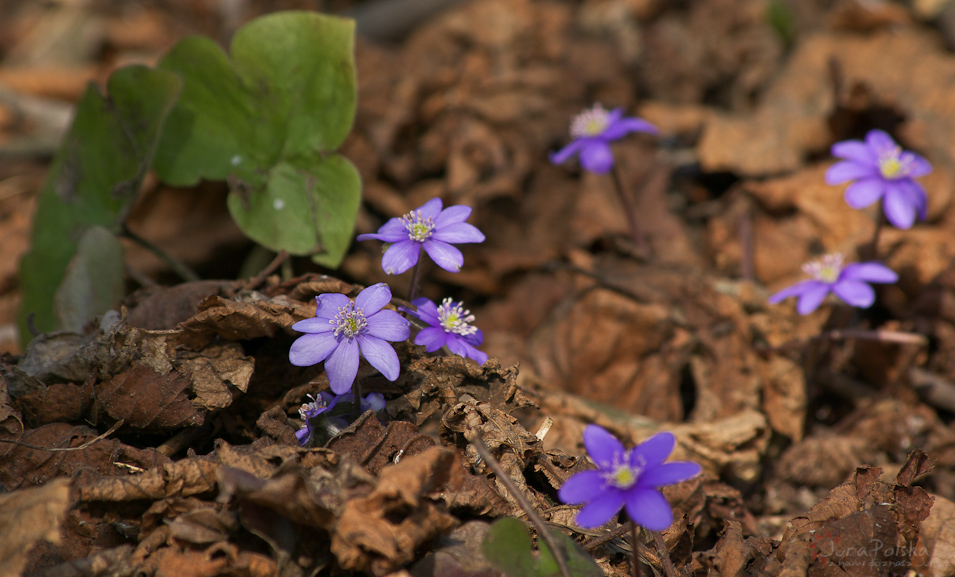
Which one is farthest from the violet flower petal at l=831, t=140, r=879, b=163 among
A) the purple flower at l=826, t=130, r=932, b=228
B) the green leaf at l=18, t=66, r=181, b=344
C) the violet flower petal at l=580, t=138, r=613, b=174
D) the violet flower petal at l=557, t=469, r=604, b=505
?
the green leaf at l=18, t=66, r=181, b=344

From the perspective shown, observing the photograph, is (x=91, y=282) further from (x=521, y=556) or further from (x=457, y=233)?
(x=521, y=556)

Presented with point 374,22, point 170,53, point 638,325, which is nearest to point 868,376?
point 638,325

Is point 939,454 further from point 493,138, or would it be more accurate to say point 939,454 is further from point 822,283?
point 493,138

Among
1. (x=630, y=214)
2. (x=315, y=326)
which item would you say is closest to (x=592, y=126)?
(x=630, y=214)

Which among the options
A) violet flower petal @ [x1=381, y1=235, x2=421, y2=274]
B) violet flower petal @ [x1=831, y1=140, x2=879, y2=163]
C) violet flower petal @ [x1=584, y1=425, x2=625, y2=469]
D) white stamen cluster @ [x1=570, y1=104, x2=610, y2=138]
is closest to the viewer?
violet flower petal @ [x1=584, y1=425, x2=625, y2=469]

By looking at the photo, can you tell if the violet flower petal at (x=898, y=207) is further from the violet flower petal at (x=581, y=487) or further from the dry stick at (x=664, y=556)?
the violet flower petal at (x=581, y=487)

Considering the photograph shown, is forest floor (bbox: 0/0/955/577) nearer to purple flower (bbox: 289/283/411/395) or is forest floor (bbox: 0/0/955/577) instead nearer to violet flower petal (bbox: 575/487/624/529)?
purple flower (bbox: 289/283/411/395)

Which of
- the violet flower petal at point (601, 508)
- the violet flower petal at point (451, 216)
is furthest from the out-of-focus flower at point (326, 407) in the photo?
the violet flower petal at point (601, 508)
